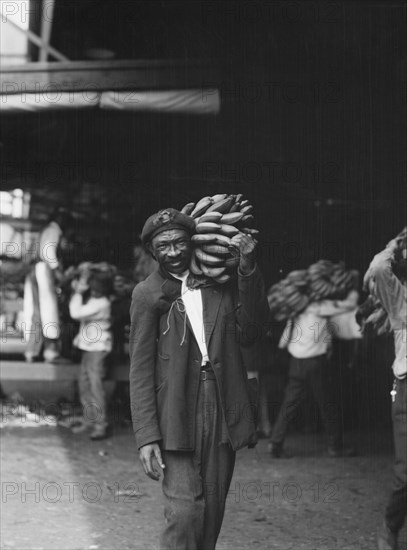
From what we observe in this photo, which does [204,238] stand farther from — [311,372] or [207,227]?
[311,372]

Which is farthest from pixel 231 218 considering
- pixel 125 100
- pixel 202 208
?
pixel 125 100

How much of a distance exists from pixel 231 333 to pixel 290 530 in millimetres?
2631

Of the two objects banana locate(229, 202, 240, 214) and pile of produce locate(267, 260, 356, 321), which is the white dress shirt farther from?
pile of produce locate(267, 260, 356, 321)

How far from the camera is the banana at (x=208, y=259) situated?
4070 millimetres

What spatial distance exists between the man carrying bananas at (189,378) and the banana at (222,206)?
0.55 ft

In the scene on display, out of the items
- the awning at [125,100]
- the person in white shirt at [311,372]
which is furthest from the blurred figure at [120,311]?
the person in white shirt at [311,372]

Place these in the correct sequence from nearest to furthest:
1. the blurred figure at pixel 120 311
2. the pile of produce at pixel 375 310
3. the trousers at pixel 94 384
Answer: the pile of produce at pixel 375 310 → the trousers at pixel 94 384 → the blurred figure at pixel 120 311

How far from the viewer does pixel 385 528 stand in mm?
5406

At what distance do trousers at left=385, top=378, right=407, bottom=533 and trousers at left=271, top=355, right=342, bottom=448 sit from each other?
3.12 metres

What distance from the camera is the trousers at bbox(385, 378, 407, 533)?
204 inches

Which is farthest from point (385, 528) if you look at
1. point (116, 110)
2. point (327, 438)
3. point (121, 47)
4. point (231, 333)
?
→ point (121, 47)

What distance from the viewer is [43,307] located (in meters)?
10.1

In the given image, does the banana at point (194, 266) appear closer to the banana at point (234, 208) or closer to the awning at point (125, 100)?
the banana at point (234, 208)

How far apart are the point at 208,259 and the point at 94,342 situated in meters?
5.48
